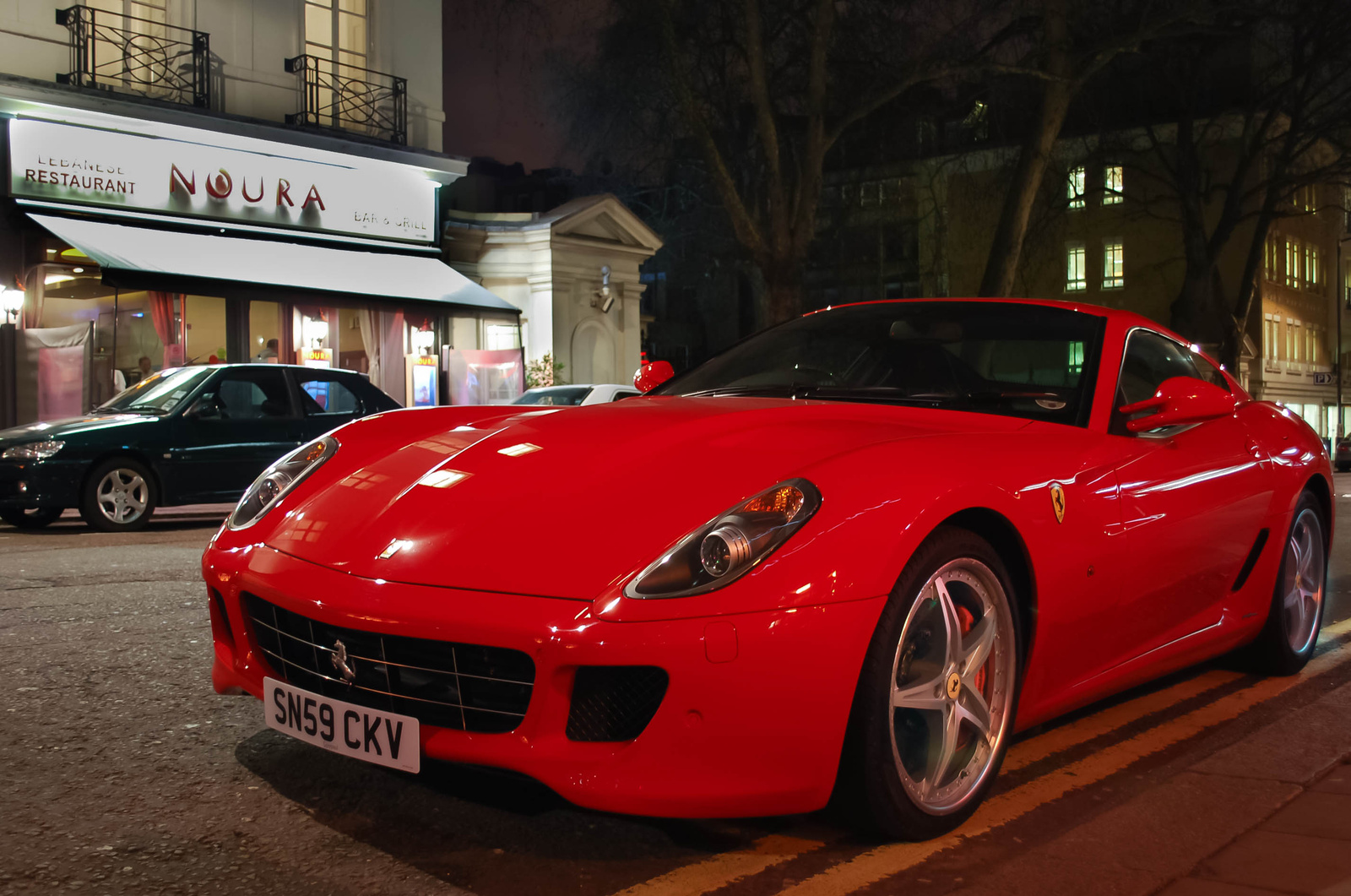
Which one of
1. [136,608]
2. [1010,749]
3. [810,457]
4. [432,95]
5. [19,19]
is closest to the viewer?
[810,457]

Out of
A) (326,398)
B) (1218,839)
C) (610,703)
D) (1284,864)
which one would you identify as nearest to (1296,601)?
(1218,839)

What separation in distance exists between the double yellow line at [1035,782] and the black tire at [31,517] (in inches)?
376

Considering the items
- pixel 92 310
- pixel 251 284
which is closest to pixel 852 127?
pixel 251 284

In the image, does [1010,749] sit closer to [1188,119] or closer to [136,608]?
Result: [136,608]

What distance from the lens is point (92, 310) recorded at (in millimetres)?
17906

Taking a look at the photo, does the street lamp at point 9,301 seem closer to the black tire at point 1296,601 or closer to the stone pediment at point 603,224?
the stone pediment at point 603,224

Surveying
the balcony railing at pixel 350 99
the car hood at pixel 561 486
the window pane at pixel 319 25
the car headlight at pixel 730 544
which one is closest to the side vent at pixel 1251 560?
the car hood at pixel 561 486

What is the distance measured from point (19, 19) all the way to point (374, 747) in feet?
59.5

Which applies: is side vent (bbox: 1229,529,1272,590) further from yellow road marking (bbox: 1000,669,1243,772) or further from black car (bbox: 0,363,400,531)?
black car (bbox: 0,363,400,531)

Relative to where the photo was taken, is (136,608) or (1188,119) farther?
(1188,119)

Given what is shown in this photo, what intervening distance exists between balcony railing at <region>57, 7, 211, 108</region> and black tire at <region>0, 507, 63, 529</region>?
8.87 metres

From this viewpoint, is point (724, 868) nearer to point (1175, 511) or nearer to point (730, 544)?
point (730, 544)

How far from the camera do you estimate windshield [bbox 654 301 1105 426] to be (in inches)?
149

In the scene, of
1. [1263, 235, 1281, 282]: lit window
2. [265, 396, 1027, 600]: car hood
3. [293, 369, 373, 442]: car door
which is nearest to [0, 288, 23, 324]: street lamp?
[293, 369, 373, 442]: car door
